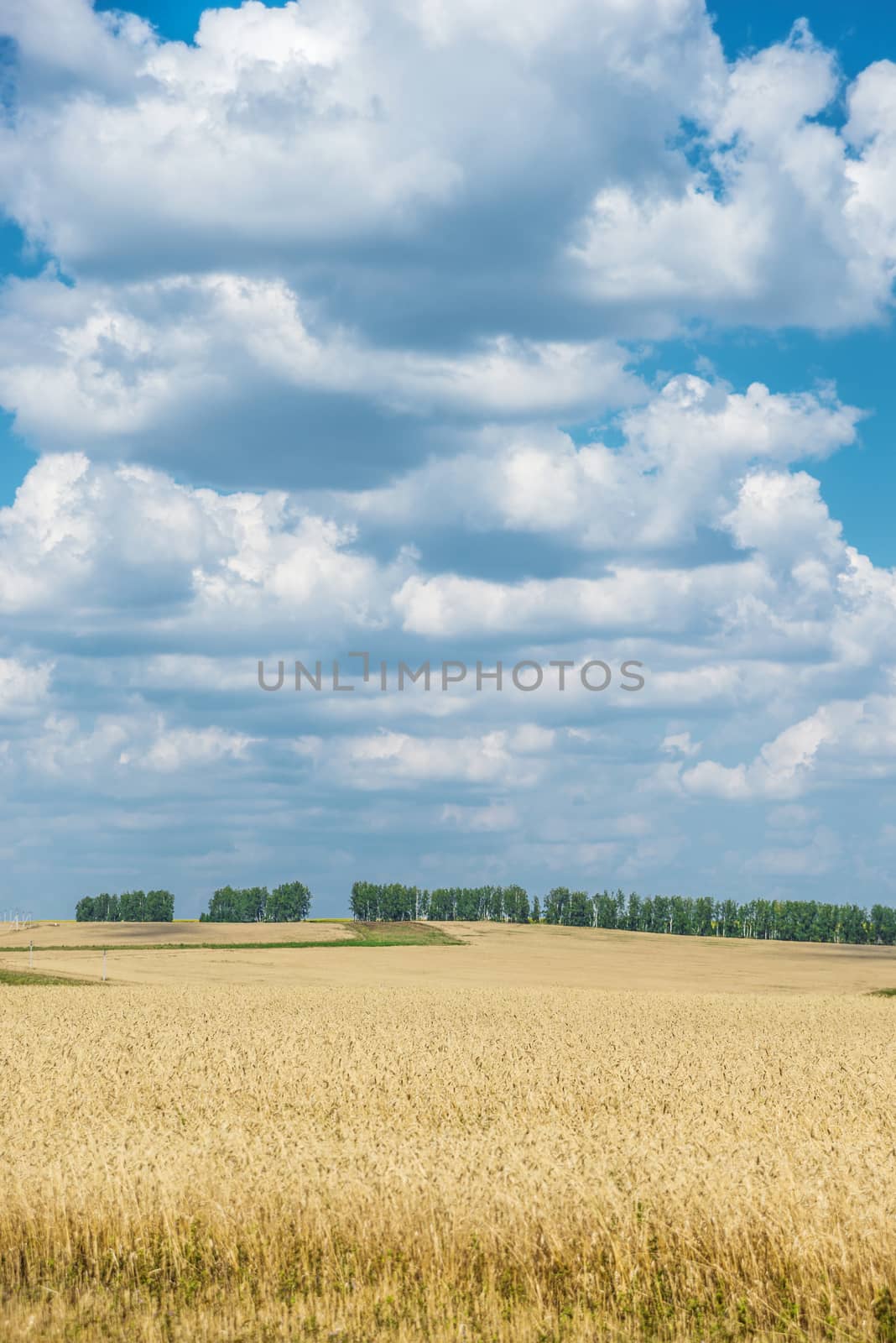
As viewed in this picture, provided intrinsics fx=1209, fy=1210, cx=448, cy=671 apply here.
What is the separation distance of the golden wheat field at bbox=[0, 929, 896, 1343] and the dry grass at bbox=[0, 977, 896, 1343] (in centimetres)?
4

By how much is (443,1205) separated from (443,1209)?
63 mm

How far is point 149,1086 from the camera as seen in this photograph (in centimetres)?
2334

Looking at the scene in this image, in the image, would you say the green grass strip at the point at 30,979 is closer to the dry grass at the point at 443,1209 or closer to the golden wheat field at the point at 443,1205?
the golden wheat field at the point at 443,1205

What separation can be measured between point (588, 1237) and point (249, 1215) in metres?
Answer: 3.82

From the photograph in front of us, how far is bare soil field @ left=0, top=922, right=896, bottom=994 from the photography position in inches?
2940

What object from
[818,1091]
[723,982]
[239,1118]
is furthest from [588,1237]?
[723,982]

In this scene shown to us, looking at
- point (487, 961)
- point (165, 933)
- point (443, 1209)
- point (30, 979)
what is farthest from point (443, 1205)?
point (165, 933)

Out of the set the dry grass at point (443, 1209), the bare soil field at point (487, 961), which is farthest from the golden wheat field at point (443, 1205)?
the bare soil field at point (487, 961)

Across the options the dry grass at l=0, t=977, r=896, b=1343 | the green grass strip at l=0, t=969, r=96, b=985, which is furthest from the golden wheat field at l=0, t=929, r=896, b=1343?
the green grass strip at l=0, t=969, r=96, b=985

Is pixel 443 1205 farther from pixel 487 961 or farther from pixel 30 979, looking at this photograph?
pixel 487 961

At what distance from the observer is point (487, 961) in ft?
319

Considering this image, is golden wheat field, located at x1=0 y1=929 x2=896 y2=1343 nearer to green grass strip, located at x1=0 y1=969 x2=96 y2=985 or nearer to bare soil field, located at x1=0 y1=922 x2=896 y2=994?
green grass strip, located at x1=0 y1=969 x2=96 y2=985

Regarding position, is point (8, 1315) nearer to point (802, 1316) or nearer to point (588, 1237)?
point (588, 1237)

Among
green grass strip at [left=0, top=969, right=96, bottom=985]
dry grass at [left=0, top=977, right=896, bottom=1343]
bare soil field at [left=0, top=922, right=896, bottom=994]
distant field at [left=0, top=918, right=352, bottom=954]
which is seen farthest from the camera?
distant field at [left=0, top=918, right=352, bottom=954]
